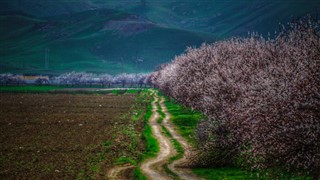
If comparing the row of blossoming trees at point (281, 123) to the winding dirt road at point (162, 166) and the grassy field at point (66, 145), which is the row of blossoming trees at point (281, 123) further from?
the grassy field at point (66, 145)

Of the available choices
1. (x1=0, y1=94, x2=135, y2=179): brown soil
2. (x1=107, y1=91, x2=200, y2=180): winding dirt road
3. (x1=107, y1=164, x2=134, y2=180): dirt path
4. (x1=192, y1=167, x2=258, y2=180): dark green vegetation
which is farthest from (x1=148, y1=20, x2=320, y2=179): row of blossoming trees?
(x1=0, y1=94, x2=135, y2=179): brown soil

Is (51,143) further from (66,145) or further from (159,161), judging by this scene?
(159,161)

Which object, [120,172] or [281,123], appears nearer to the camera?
[281,123]

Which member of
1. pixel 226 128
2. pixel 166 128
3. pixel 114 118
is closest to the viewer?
pixel 226 128

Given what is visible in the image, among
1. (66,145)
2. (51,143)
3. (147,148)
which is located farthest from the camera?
(51,143)

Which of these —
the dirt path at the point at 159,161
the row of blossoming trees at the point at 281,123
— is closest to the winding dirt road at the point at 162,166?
the dirt path at the point at 159,161

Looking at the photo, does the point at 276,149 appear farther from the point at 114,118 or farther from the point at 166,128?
the point at 114,118

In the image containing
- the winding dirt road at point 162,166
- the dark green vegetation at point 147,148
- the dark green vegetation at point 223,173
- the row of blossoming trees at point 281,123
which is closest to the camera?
the row of blossoming trees at point 281,123

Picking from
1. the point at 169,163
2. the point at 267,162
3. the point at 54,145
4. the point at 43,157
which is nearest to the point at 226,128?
the point at 169,163

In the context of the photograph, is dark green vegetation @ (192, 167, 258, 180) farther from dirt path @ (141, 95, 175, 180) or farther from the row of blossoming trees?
dirt path @ (141, 95, 175, 180)

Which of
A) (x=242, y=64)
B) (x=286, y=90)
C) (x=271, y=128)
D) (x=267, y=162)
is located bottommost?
(x=267, y=162)

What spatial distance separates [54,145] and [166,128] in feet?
61.6

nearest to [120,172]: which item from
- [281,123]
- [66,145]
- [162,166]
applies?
[162,166]

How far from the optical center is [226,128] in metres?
30.8
